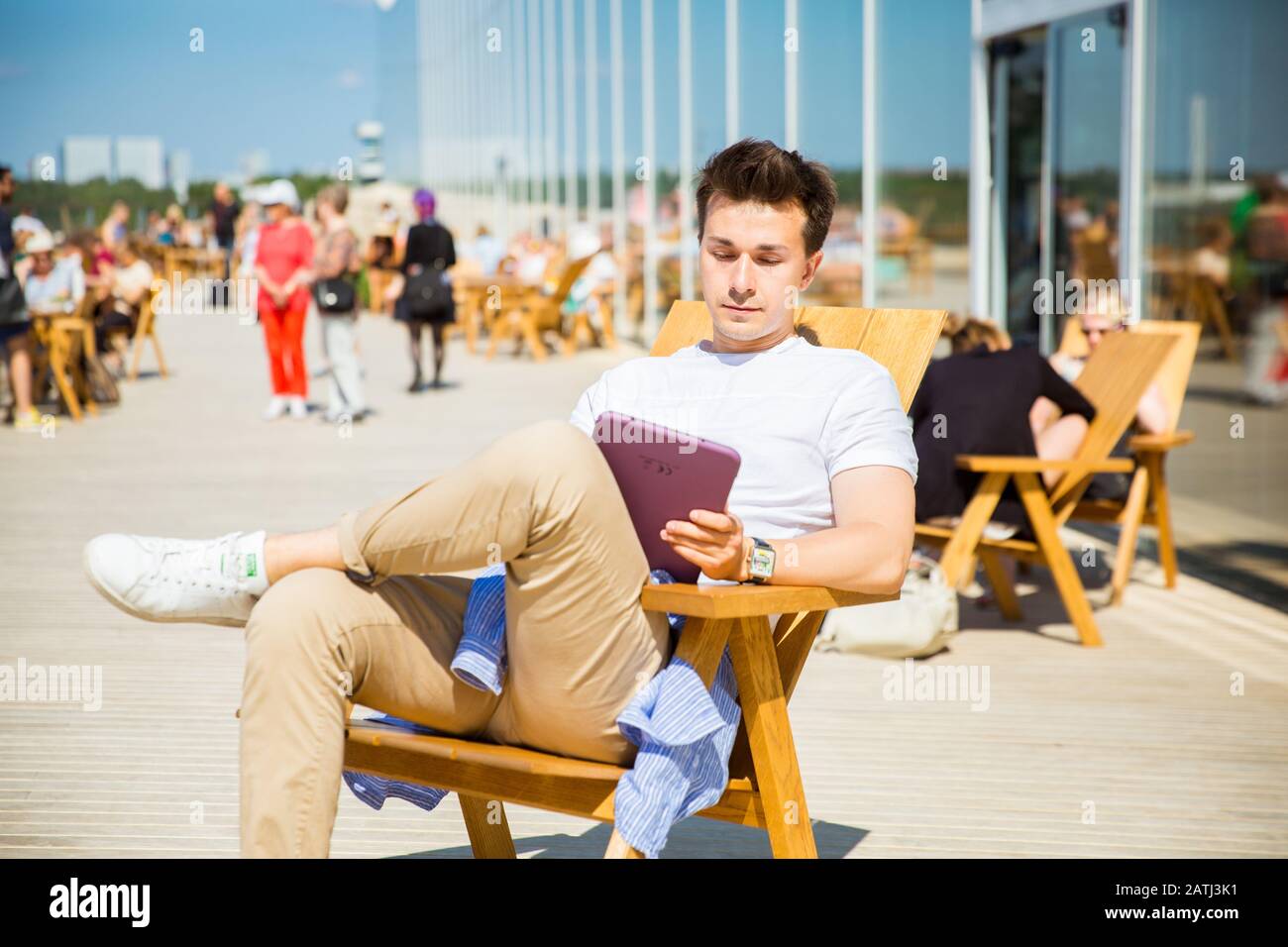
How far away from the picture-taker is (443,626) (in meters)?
2.38

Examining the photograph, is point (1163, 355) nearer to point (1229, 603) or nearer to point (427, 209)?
point (1229, 603)

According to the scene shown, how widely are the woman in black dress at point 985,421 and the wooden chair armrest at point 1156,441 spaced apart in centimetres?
30

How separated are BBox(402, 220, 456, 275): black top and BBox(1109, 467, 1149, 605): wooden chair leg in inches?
334

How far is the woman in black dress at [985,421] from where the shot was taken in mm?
5172

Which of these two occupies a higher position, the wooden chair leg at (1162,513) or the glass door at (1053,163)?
the glass door at (1053,163)

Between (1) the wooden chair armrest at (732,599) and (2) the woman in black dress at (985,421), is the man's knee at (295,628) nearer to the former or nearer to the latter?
(1) the wooden chair armrest at (732,599)

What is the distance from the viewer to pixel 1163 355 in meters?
5.28

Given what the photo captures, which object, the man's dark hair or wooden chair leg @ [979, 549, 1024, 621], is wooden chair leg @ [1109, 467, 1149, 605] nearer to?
wooden chair leg @ [979, 549, 1024, 621]

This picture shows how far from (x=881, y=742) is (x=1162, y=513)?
236 centimetres

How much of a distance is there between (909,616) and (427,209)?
379 inches

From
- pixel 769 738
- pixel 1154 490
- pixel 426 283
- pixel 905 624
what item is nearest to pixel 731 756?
pixel 769 738

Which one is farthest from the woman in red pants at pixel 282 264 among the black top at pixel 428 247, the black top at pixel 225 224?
the black top at pixel 225 224

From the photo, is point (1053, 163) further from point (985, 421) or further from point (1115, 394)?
point (985, 421)

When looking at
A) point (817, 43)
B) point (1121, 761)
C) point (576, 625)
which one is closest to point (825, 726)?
point (1121, 761)
